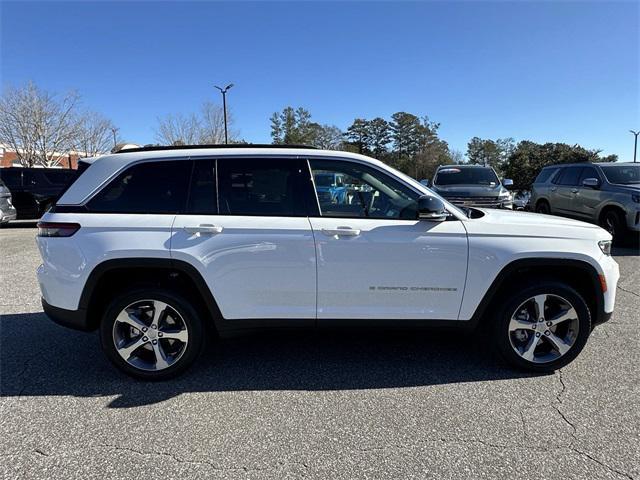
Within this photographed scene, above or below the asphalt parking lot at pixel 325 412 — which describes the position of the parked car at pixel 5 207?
above

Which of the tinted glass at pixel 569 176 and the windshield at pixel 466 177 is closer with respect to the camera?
the tinted glass at pixel 569 176

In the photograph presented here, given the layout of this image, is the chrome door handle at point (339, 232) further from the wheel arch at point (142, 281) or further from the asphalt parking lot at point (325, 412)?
the asphalt parking lot at point (325, 412)

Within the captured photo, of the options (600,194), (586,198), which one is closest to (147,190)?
(600,194)

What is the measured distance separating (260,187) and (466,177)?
901 cm

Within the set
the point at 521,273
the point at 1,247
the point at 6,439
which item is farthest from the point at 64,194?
the point at 1,247

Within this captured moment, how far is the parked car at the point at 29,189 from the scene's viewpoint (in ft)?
43.3

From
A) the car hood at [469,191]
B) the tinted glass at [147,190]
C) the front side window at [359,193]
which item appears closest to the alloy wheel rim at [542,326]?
the front side window at [359,193]

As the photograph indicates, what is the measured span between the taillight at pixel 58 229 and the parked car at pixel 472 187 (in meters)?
7.90

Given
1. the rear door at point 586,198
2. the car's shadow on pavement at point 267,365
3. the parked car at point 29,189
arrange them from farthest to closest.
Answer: the parked car at point 29,189, the rear door at point 586,198, the car's shadow on pavement at point 267,365

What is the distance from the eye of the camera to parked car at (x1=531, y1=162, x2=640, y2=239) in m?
8.59

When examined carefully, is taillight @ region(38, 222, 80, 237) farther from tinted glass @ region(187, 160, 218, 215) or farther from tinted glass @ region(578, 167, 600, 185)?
tinted glass @ region(578, 167, 600, 185)

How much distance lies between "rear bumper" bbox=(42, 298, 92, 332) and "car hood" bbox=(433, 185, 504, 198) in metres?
8.40

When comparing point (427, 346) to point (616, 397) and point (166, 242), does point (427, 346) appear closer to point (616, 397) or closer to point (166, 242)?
point (616, 397)

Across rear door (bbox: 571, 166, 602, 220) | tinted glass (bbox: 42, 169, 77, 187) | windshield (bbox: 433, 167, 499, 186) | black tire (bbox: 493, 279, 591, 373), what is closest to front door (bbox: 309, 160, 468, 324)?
black tire (bbox: 493, 279, 591, 373)
